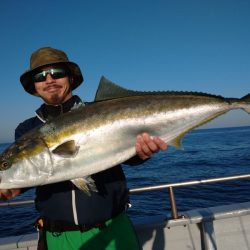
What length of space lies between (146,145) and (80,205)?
0.98 meters

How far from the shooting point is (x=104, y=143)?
336 centimetres

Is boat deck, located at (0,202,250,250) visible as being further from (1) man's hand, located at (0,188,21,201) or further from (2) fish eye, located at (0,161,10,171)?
(2) fish eye, located at (0,161,10,171)

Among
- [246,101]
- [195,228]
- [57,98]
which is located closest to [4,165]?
[57,98]

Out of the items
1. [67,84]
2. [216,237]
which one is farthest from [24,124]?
[216,237]

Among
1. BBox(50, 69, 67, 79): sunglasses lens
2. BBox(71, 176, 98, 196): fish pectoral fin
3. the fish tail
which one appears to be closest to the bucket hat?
BBox(50, 69, 67, 79): sunglasses lens

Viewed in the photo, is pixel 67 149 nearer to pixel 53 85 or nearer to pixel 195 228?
pixel 53 85

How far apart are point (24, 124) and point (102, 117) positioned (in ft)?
3.73

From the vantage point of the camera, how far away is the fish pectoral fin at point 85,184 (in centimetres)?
318

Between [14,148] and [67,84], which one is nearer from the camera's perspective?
[14,148]

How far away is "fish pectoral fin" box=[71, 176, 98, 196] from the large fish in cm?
1

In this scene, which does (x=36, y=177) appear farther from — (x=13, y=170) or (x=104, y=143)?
(x=104, y=143)

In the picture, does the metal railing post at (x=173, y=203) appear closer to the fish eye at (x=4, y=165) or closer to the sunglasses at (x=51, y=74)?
the sunglasses at (x=51, y=74)

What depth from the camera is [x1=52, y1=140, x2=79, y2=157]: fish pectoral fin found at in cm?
324

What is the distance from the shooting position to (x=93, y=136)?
11.0 feet
